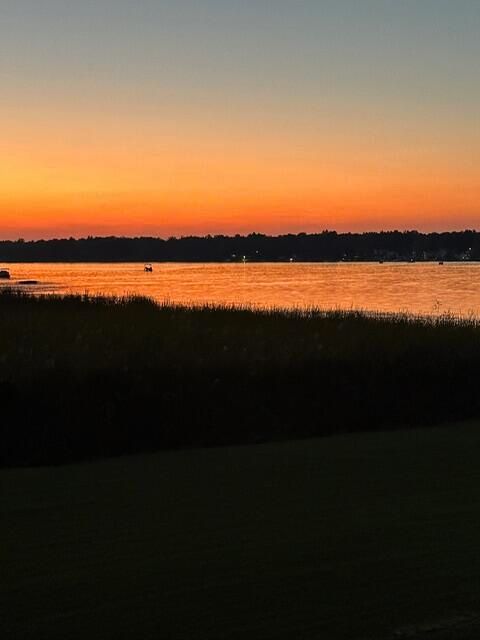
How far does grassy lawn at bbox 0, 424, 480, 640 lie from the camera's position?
4234 mm

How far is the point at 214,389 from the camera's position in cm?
1064

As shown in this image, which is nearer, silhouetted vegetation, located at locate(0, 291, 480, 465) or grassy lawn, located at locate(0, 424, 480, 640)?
grassy lawn, located at locate(0, 424, 480, 640)

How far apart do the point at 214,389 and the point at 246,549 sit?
5307 millimetres

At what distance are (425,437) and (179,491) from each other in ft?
12.6

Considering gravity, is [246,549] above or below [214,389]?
below

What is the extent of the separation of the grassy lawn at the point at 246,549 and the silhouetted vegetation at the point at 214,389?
44.3 inches

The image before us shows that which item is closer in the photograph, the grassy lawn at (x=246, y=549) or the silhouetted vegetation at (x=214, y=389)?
the grassy lawn at (x=246, y=549)

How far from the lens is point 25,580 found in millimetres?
4809

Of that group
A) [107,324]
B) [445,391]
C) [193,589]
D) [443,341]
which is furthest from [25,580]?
[107,324]

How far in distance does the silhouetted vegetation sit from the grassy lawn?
1125 mm

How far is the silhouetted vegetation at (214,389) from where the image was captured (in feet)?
31.1

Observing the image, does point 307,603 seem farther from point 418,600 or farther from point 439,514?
point 439,514

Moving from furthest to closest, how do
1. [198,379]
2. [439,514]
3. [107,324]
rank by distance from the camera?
1. [107,324]
2. [198,379]
3. [439,514]

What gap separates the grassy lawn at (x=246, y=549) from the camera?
4.23 meters
